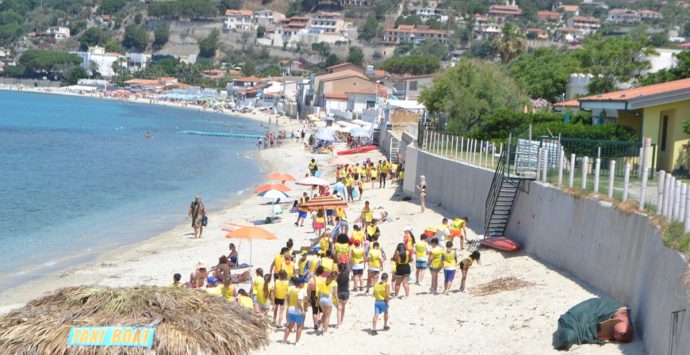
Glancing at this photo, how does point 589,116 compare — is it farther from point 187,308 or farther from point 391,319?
point 187,308

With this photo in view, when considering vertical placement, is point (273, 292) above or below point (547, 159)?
below

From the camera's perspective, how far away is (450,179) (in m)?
25.9

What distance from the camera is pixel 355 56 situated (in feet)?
615

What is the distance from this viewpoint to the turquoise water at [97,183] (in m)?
27.3

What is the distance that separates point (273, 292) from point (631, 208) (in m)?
5.62

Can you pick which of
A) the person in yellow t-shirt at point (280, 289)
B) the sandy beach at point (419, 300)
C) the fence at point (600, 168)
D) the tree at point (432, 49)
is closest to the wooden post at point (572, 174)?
the fence at point (600, 168)

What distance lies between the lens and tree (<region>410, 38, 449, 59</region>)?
18495 centimetres

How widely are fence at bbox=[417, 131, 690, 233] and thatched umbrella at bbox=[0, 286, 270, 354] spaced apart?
221 inches

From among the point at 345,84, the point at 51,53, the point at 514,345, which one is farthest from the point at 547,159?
the point at 51,53

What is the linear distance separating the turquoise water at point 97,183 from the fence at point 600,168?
11300 mm

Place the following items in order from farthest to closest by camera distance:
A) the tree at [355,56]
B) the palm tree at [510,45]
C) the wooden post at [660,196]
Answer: the tree at [355,56], the palm tree at [510,45], the wooden post at [660,196]

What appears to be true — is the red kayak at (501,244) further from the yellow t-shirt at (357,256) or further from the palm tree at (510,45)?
the palm tree at (510,45)

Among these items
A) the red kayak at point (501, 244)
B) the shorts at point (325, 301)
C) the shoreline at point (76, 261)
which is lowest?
the shoreline at point (76, 261)

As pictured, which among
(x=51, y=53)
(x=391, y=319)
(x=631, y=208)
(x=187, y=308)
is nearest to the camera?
(x=187, y=308)
